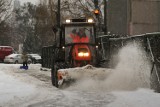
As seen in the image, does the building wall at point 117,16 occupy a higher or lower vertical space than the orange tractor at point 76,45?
higher

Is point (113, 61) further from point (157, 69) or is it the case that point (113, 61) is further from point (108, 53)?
point (157, 69)

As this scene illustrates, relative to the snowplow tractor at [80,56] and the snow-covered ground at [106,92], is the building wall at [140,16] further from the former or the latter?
the snow-covered ground at [106,92]

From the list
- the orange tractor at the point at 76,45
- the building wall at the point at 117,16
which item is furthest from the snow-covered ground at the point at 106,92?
the building wall at the point at 117,16

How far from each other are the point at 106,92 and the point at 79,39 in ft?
12.5

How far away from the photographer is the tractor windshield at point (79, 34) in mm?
18734

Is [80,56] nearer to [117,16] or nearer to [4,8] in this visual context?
[117,16]

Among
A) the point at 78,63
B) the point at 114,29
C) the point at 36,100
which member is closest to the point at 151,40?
the point at 78,63

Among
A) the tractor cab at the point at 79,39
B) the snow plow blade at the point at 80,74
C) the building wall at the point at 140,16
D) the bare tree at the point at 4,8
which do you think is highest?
the bare tree at the point at 4,8

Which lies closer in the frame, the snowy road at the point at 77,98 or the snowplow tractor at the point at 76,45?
the snowy road at the point at 77,98

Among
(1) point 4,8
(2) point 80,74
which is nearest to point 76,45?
(2) point 80,74

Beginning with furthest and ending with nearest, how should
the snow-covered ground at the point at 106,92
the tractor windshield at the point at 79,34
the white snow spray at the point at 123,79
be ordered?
the tractor windshield at the point at 79,34 < the white snow spray at the point at 123,79 < the snow-covered ground at the point at 106,92

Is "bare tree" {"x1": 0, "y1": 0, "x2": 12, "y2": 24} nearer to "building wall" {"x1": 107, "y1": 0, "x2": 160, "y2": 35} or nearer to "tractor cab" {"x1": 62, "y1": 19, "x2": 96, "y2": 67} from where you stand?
"building wall" {"x1": 107, "y1": 0, "x2": 160, "y2": 35}

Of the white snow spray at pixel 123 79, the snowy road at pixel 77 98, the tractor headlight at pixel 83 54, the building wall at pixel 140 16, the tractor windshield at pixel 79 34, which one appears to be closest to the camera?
the snowy road at pixel 77 98

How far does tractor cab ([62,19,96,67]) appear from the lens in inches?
728
